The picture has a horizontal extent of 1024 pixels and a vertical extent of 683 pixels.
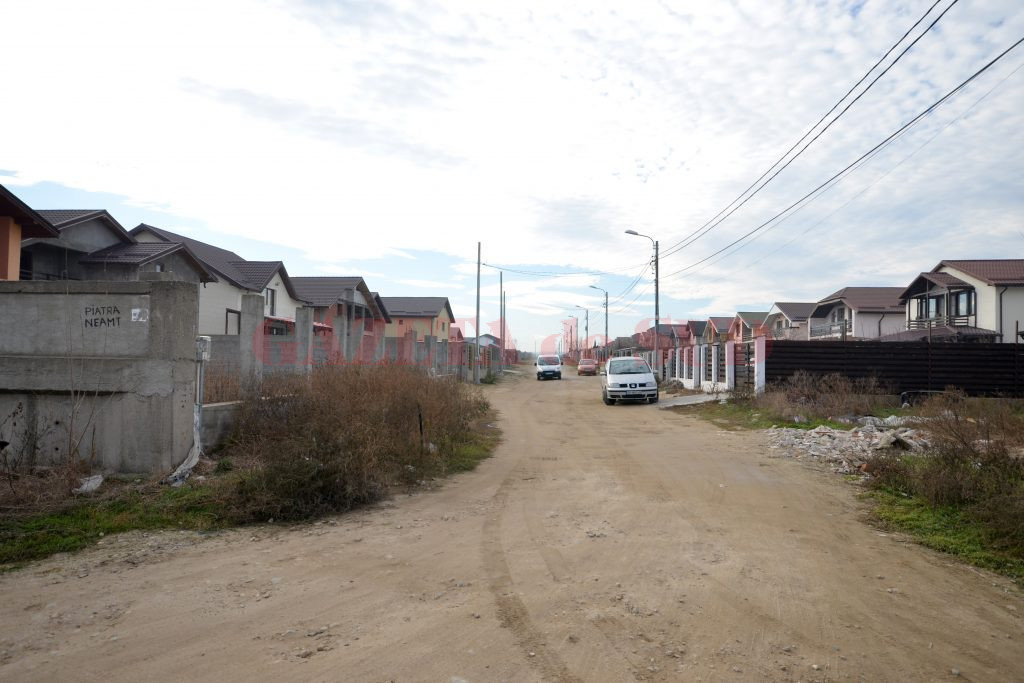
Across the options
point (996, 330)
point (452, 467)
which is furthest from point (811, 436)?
point (996, 330)

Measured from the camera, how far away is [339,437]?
7.19 metres

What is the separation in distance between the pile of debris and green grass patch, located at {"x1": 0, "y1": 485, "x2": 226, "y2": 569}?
27.6 feet

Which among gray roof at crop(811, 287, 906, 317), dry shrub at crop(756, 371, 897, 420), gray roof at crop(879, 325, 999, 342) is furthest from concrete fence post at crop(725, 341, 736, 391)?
gray roof at crop(811, 287, 906, 317)

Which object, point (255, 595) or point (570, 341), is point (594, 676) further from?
point (570, 341)

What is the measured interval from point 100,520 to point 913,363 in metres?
21.0

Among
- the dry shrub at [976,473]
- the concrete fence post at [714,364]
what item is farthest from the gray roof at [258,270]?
the dry shrub at [976,473]

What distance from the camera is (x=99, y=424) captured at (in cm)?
752

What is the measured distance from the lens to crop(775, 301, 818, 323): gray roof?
2271 inches

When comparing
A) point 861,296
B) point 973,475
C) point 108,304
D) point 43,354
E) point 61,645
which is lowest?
point 61,645

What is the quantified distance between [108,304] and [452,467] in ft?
16.1

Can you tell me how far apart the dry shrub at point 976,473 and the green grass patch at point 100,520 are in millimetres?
7122

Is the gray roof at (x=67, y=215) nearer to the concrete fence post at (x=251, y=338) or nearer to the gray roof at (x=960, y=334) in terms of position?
the concrete fence post at (x=251, y=338)

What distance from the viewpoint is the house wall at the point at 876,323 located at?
47.9 metres

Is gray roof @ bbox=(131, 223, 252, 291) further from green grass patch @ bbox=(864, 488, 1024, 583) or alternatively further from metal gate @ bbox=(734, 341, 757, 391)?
green grass patch @ bbox=(864, 488, 1024, 583)
